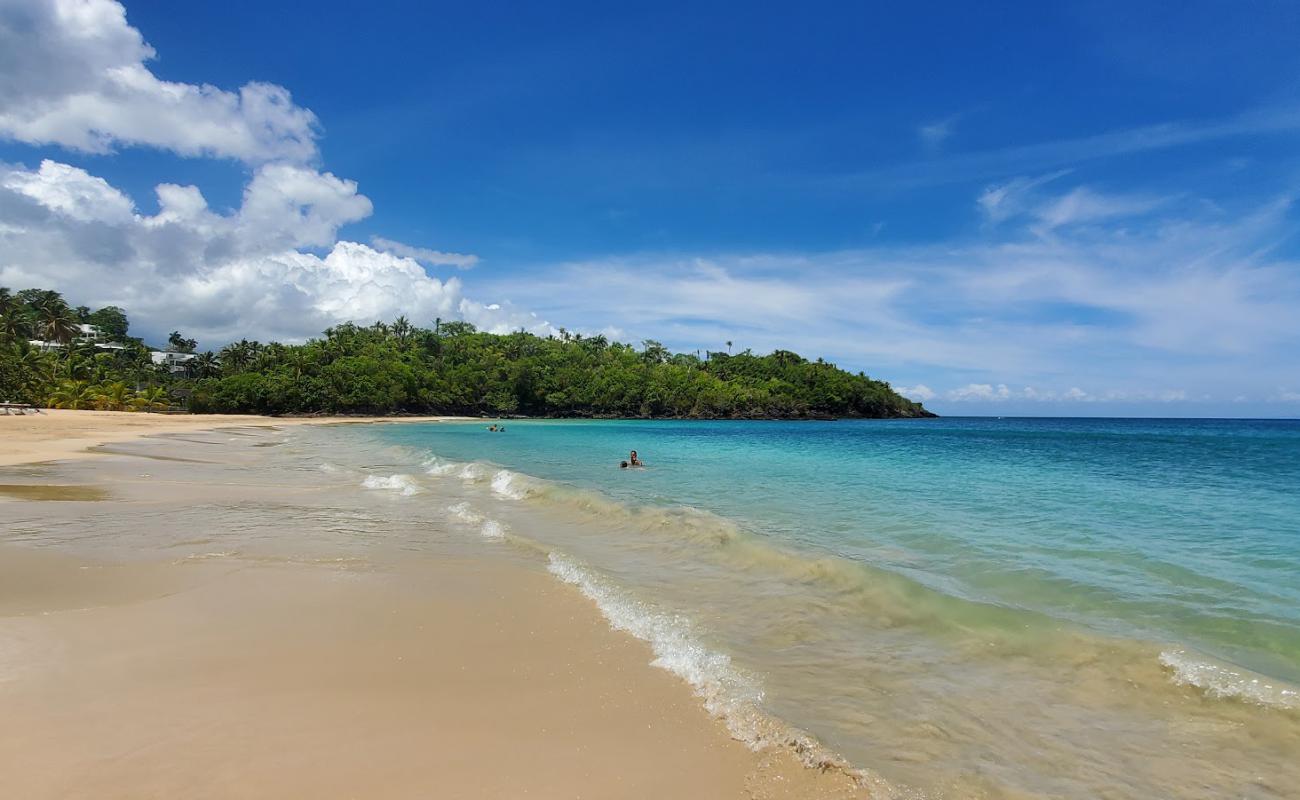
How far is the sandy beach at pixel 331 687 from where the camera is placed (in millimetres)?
3613

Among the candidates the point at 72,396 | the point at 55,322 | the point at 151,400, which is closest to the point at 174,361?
the point at 55,322

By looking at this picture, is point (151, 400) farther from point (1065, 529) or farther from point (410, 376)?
point (1065, 529)

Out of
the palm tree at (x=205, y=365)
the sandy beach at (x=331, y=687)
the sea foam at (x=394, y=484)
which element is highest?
the palm tree at (x=205, y=365)

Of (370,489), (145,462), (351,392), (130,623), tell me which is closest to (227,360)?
(351,392)

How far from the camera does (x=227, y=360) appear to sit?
10531cm

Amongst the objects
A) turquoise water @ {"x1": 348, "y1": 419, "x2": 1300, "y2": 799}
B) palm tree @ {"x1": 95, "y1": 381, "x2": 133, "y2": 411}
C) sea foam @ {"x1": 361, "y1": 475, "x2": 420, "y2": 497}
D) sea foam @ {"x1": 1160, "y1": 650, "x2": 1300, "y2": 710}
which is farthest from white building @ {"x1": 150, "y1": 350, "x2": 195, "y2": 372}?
sea foam @ {"x1": 1160, "y1": 650, "x2": 1300, "y2": 710}

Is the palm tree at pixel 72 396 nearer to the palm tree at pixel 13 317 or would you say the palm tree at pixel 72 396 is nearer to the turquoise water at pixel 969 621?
the palm tree at pixel 13 317

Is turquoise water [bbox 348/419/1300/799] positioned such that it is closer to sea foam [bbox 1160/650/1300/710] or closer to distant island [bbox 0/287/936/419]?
sea foam [bbox 1160/650/1300/710]

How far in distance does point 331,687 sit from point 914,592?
258 inches

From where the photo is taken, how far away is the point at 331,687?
4793 millimetres

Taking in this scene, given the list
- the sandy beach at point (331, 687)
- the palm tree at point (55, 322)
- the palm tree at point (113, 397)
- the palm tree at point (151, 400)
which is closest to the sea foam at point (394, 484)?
the sandy beach at point (331, 687)

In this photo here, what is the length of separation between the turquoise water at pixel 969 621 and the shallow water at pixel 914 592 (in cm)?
3

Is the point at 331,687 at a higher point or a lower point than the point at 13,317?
lower

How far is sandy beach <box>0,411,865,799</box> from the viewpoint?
3.61 meters
